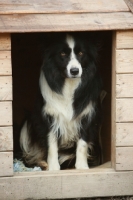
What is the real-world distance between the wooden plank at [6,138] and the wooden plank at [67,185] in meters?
0.25

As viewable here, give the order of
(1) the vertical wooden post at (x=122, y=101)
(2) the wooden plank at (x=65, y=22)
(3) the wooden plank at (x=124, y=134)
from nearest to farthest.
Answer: (2) the wooden plank at (x=65, y=22) → (1) the vertical wooden post at (x=122, y=101) → (3) the wooden plank at (x=124, y=134)

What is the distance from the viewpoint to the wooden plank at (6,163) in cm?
465

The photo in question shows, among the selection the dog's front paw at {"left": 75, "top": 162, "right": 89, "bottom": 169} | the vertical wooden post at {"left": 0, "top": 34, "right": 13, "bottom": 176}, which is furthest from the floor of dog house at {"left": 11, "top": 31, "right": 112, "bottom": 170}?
the vertical wooden post at {"left": 0, "top": 34, "right": 13, "bottom": 176}

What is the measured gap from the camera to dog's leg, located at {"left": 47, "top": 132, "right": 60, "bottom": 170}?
5.29m

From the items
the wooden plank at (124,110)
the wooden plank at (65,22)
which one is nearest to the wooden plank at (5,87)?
the wooden plank at (65,22)

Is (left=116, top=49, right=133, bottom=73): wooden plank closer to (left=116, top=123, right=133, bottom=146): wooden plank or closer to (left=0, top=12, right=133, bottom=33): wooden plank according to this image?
(left=0, top=12, right=133, bottom=33): wooden plank

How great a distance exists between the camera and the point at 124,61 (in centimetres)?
463

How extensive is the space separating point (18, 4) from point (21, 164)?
4.91ft

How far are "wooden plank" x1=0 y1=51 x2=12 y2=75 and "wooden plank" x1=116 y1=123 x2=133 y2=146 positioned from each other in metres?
0.96

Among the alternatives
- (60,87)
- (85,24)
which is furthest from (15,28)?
(60,87)

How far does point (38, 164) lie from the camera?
18.1ft

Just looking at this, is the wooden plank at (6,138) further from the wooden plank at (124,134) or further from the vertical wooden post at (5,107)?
the wooden plank at (124,134)

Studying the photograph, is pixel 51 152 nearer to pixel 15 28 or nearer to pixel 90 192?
pixel 90 192

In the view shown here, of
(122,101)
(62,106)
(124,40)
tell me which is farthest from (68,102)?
(124,40)
